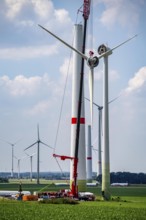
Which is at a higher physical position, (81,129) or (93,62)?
(93,62)

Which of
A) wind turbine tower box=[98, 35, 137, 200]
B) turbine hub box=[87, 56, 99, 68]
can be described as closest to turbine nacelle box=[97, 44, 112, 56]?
wind turbine tower box=[98, 35, 137, 200]

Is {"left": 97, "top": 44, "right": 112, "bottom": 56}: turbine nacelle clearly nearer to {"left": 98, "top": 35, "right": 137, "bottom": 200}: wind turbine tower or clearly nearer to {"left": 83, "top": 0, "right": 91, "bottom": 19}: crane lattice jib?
{"left": 98, "top": 35, "right": 137, "bottom": 200}: wind turbine tower

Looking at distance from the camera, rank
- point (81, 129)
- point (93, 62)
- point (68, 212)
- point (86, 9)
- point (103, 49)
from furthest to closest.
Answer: point (103, 49)
point (81, 129)
point (86, 9)
point (93, 62)
point (68, 212)

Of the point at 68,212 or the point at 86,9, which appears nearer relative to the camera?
the point at 68,212

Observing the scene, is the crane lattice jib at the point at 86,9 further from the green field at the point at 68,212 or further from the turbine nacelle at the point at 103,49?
the green field at the point at 68,212

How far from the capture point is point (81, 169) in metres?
85.1

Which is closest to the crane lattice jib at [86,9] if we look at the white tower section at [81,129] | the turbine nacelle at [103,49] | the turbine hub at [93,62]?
the turbine nacelle at [103,49]

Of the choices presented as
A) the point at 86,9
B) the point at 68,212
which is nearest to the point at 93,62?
the point at 86,9

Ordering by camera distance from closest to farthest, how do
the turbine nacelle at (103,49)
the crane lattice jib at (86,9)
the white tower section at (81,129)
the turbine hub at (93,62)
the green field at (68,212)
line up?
1. the green field at (68,212)
2. the turbine hub at (93,62)
3. the white tower section at (81,129)
4. the crane lattice jib at (86,9)
5. the turbine nacelle at (103,49)

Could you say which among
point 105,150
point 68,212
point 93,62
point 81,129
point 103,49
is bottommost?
point 68,212

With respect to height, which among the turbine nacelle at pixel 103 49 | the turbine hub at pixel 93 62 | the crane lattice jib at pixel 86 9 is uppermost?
the crane lattice jib at pixel 86 9

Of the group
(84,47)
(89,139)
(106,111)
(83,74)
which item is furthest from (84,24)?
(89,139)

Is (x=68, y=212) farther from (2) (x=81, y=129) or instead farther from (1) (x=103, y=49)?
(1) (x=103, y=49)

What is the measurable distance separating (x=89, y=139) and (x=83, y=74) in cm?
9835
